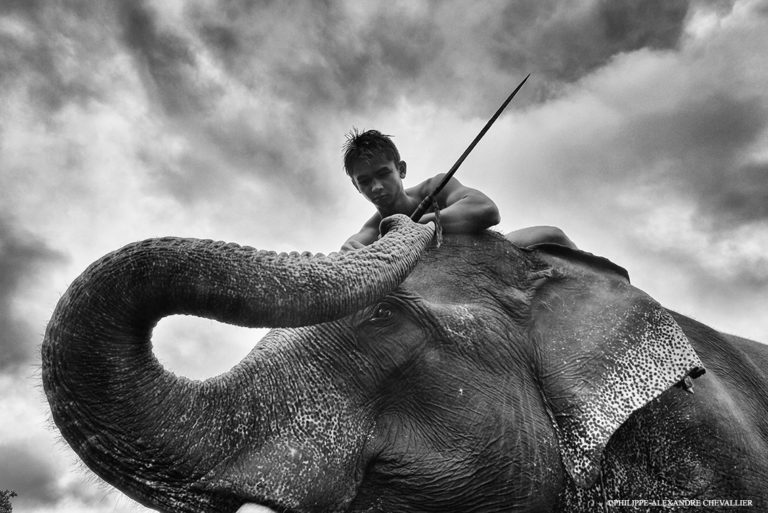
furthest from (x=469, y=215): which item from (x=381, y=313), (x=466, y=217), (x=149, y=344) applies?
(x=149, y=344)

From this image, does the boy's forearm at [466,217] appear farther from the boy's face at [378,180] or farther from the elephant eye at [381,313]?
the elephant eye at [381,313]

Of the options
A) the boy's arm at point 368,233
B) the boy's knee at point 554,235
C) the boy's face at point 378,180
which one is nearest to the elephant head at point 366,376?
the boy's knee at point 554,235

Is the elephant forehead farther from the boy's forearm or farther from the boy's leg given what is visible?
the boy's leg

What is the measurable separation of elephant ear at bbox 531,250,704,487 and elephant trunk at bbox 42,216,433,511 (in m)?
1.16

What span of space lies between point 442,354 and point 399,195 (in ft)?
5.30

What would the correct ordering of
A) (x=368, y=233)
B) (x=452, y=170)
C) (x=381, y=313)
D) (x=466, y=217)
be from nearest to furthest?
(x=381, y=313) → (x=466, y=217) → (x=452, y=170) → (x=368, y=233)

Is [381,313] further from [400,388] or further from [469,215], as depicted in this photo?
[469,215]

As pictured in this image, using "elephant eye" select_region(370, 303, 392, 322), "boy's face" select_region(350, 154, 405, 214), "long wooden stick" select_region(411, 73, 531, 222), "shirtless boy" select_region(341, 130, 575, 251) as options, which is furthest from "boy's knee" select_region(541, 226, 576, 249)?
"elephant eye" select_region(370, 303, 392, 322)

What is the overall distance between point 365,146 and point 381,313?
1462 mm

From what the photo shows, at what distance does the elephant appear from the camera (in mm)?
2043

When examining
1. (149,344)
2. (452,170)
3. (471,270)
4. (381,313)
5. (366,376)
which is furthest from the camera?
(452,170)

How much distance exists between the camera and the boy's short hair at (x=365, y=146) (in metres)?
3.89

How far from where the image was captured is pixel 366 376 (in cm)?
261

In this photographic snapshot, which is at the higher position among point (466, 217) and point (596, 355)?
point (466, 217)
